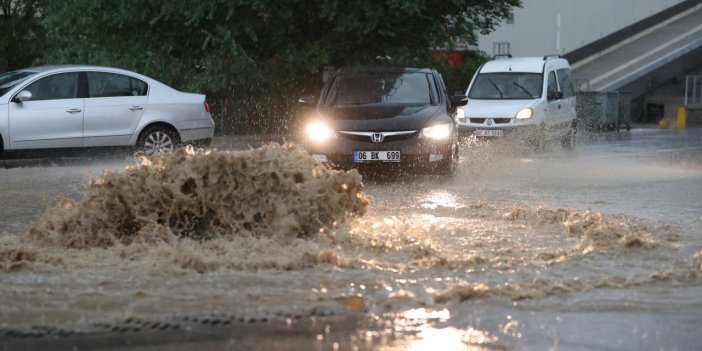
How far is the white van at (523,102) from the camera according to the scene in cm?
2153

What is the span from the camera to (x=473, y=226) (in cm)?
1094

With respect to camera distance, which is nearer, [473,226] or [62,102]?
[473,226]

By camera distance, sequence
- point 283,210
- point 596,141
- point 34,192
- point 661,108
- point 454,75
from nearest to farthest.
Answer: point 283,210 → point 34,192 → point 596,141 → point 454,75 → point 661,108

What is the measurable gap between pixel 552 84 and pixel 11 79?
10.4 meters

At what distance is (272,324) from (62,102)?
1163 cm

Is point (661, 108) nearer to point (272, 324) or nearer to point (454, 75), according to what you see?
point (454, 75)

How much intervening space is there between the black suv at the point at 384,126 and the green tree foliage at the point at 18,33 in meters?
16.0

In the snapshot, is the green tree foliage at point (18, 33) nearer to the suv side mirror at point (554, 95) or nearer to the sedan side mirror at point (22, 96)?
the sedan side mirror at point (22, 96)

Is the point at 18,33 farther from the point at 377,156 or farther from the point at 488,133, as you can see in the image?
the point at 377,156

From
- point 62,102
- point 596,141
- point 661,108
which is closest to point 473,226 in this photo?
point 62,102

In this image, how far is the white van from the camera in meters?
21.5

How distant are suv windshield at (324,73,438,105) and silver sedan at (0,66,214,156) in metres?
2.79

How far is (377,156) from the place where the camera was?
15414 millimetres

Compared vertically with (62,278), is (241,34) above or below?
above
